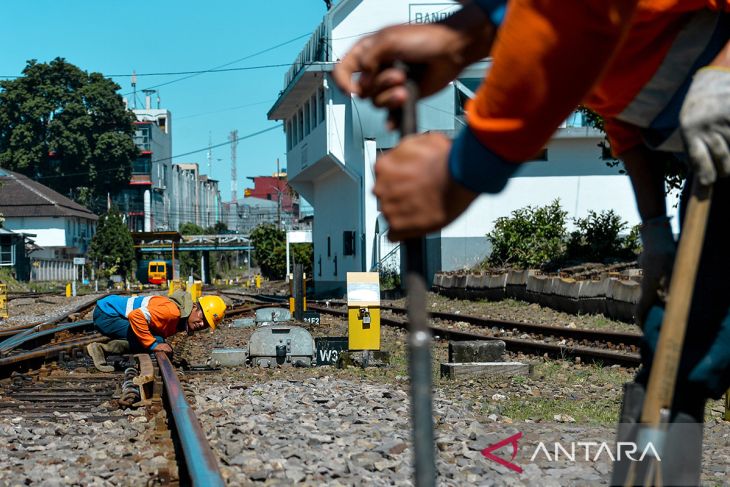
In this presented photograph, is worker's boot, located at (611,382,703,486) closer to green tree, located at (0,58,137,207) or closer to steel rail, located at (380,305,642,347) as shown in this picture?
steel rail, located at (380,305,642,347)

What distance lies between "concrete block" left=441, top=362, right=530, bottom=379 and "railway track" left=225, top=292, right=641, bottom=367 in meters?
1.21

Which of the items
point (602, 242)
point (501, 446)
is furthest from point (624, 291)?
point (501, 446)

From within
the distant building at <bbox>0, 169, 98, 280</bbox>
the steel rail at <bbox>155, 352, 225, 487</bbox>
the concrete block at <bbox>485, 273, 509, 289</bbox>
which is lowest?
the steel rail at <bbox>155, 352, 225, 487</bbox>

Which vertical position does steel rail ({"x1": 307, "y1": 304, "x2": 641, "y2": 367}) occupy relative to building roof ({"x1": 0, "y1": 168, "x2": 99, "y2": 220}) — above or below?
below

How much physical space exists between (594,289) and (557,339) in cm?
313

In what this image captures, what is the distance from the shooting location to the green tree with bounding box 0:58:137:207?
91.6 m

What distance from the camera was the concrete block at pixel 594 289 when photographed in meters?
16.6

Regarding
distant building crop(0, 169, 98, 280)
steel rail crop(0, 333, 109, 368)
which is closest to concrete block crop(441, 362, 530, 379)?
steel rail crop(0, 333, 109, 368)

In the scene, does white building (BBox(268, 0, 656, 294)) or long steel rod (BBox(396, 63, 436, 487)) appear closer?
long steel rod (BBox(396, 63, 436, 487))

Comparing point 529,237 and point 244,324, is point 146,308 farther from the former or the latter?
point 529,237

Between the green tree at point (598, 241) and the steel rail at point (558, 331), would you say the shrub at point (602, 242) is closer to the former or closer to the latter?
the green tree at point (598, 241)

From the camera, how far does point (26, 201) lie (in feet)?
262

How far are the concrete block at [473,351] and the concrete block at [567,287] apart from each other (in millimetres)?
7306

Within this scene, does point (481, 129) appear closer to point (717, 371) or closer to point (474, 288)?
point (717, 371)
